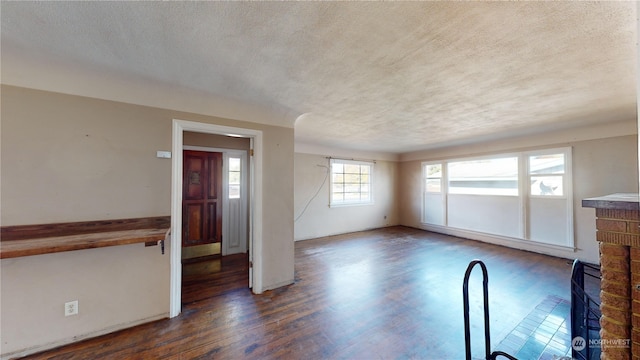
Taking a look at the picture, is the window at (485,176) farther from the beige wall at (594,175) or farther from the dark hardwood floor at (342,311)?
the dark hardwood floor at (342,311)

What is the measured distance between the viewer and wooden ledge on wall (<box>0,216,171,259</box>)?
1644 millimetres

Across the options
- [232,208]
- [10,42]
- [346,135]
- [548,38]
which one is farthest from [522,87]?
[232,208]

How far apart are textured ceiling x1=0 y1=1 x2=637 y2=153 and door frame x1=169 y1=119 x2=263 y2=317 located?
21 cm

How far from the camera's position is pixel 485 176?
17.5 ft

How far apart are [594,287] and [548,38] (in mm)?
3480

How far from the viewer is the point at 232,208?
4375 millimetres

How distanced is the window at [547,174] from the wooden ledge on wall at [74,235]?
20.8ft

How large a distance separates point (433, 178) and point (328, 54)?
580 centimetres

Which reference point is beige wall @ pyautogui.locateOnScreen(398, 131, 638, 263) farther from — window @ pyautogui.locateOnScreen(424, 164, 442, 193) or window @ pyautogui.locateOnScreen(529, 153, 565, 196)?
window @ pyautogui.locateOnScreen(424, 164, 442, 193)

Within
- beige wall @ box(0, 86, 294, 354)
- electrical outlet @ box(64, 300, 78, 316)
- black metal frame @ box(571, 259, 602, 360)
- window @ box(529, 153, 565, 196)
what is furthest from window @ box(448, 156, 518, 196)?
electrical outlet @ box(64, 300, 78, 316)

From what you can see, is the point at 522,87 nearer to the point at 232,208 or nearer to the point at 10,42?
the point at 10,42

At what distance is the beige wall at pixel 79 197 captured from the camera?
1801 millimetres

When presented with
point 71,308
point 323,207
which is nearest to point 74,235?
point 71,308

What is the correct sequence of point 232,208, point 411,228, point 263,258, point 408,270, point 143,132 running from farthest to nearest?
point 411,228 < point 232,208 < point 408,270 < point 263,258 < point 143,132
